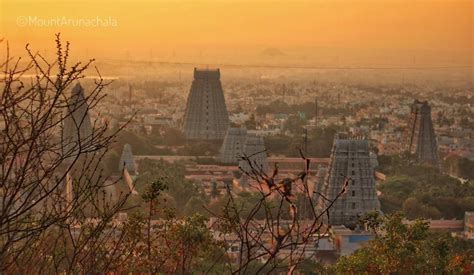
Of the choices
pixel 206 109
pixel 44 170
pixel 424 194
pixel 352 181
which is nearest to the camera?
pixel 44 170

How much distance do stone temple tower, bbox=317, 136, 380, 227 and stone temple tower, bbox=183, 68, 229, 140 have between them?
11.1 m

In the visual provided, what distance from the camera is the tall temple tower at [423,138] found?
19812 mm

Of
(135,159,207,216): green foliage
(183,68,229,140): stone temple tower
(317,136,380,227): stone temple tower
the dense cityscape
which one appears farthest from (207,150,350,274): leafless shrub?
(183,68,229,140): stone temple tower

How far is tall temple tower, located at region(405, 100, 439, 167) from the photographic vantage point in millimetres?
19812

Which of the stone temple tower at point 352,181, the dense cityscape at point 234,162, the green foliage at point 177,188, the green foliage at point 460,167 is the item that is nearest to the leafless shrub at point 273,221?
the dense cityscape at point 234,162

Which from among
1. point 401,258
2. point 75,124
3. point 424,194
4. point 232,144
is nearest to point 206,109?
point 232,144

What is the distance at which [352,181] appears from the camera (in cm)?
1141

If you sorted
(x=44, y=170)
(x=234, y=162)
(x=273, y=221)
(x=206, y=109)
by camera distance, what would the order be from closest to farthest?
1. (x=44, y=170)
2. (x=273, y=221)
3. (x=234, y=162)
4. (x=206, y=109)

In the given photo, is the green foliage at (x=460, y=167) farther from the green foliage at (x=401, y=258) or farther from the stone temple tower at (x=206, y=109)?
the green foliage at (x=401, y=258)

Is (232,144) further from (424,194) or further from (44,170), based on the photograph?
(44,170)

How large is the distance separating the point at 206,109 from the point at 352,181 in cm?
1207

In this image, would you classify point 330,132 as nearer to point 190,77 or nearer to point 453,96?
point 190,77

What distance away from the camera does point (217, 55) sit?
75.0 ft

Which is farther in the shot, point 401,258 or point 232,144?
point 232,144
